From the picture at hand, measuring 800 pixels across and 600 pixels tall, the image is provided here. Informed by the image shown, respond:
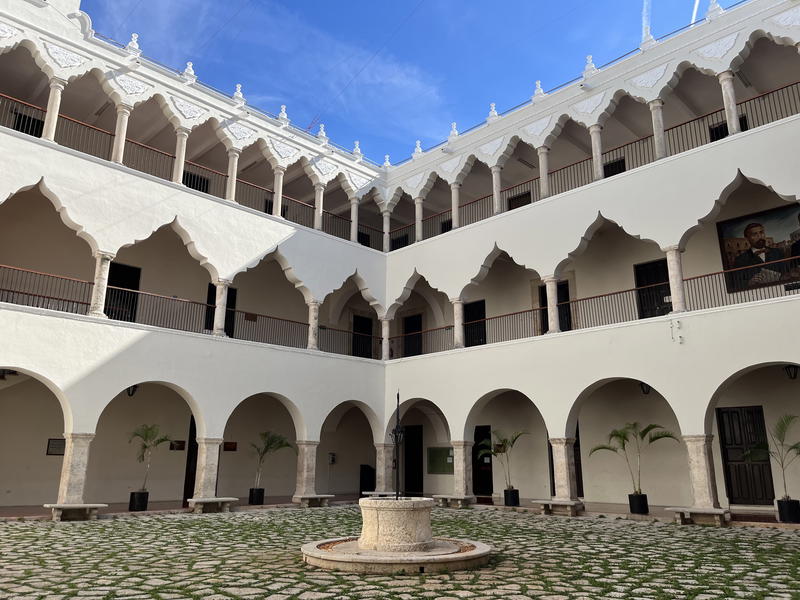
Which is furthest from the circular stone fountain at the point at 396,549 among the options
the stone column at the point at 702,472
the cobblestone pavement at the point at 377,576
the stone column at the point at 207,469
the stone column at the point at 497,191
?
the stone column at the point at 497,191

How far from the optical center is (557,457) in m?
13.0

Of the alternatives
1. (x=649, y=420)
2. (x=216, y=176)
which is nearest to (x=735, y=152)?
(x=649, y=420)

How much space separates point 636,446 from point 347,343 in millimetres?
8859

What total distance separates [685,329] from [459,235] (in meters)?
6.38

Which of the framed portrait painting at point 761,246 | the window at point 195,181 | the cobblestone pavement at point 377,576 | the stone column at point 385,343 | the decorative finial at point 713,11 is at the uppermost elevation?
the decorative finial at point 713,11

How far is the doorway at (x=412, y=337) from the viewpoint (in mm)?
19703

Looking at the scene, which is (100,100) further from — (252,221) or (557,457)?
(557,457)

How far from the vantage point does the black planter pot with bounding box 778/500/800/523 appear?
1021cm

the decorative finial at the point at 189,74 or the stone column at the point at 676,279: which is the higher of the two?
the decorative finial at the point at 189,74

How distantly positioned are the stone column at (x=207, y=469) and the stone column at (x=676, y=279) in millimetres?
9776

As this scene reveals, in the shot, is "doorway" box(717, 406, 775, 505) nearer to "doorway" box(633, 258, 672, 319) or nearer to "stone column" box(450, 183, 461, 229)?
"doorway" box(633, 258, 672, 319)

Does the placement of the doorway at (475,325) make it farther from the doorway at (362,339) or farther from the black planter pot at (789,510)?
the black planter pot at (789,510)

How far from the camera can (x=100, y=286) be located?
12227mm

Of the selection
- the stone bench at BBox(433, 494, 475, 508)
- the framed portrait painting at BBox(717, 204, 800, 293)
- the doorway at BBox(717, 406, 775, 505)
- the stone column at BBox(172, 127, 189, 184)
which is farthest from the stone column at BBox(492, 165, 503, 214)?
the stone column at BBox(172, 127, 189, 184)
